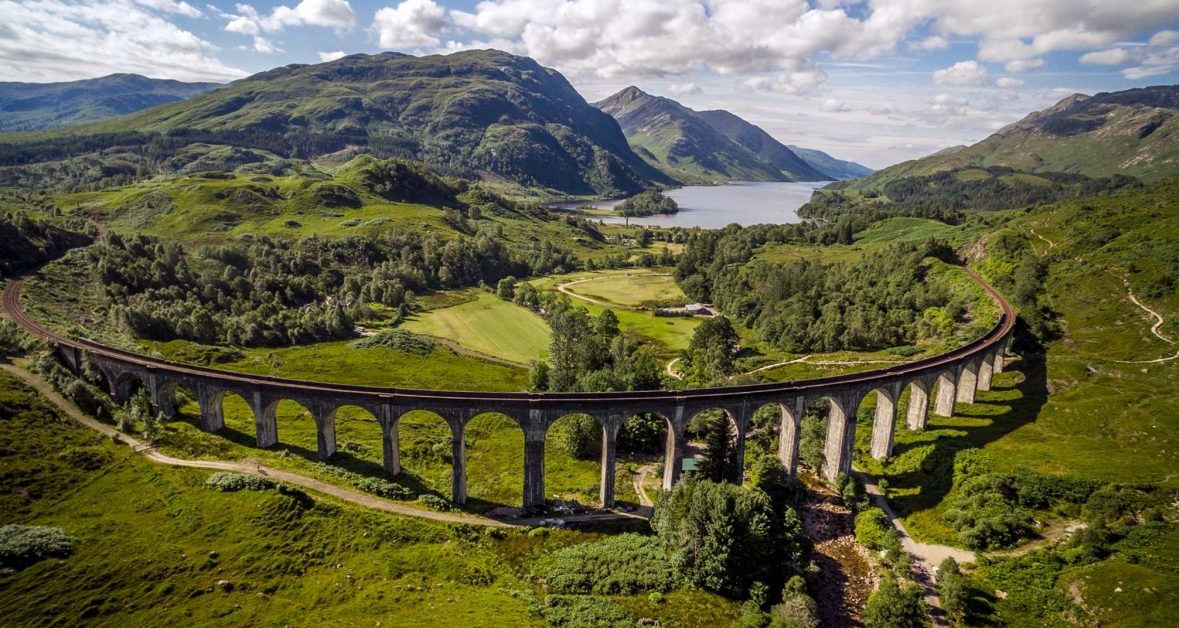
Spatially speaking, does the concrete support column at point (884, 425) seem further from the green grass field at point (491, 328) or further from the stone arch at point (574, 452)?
the green grass field at point (491, 328)

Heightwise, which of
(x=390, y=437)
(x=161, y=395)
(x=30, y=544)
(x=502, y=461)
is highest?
(x=161, y=395)

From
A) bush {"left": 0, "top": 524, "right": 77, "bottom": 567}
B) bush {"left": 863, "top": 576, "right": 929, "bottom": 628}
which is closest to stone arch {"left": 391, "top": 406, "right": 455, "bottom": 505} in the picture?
bush {"left": 0, "top": 524, "right": 77, "bottom": 567}

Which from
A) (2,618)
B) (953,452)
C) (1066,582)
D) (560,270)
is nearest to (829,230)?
(560,270)

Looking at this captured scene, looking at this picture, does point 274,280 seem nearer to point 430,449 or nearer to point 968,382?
point 430,449

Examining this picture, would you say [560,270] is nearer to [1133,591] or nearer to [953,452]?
[953,452]

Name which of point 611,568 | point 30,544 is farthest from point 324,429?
point 611,568

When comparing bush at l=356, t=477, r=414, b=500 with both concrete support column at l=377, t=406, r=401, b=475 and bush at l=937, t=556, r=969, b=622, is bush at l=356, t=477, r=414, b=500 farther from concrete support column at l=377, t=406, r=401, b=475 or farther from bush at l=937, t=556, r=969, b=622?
bush at l=937, t=556, r=969, b=622
